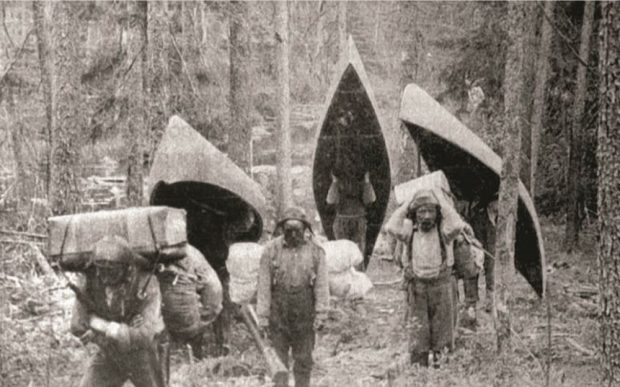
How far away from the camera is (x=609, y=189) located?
7.60 m

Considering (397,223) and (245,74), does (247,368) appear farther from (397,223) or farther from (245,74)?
(245,74)

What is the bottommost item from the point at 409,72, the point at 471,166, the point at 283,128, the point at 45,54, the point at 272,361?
the point at 272,361

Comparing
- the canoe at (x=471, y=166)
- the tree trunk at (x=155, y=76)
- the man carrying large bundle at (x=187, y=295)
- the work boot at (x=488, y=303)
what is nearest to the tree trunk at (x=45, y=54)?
the tree trunk at (x=155, y=76)

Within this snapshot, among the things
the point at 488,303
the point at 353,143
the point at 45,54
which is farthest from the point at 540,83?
the point at 45,54

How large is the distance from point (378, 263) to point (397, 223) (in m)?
8.25

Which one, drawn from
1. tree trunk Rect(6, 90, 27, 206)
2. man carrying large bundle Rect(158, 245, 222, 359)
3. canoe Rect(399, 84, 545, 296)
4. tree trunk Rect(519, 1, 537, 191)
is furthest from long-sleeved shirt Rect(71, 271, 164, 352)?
tree trunk Rect(519, 1, 537, 191)

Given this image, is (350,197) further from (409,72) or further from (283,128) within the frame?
(409,72)

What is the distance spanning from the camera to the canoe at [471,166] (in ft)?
40.0

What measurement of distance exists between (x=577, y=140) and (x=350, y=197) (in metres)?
5.41

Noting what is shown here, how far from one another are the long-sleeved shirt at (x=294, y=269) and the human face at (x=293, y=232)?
0.20ft

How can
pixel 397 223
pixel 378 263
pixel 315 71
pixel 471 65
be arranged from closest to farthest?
pixel 397 223
pixel 378 263
pixel 471 65
pixel 315 71

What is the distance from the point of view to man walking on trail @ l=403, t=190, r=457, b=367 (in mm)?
9023

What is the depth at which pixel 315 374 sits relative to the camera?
9961mm

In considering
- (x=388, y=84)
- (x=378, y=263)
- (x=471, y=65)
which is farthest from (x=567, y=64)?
(x=388, y=84)
